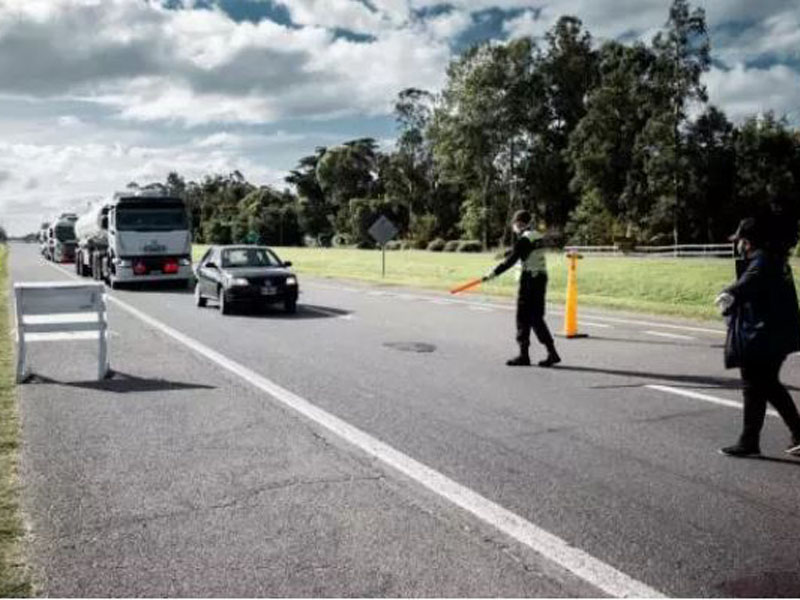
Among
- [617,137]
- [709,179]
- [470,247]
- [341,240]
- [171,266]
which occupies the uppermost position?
[617,137]

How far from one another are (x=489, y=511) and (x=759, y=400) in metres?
2.46

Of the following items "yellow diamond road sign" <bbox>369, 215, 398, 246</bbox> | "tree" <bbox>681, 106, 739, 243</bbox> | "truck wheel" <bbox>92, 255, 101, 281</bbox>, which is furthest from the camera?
"tree" <bbox>681, 106, 739, 243</bbox>

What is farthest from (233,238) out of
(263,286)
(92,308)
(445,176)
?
(92,308)

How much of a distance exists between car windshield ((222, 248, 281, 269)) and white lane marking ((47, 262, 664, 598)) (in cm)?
975

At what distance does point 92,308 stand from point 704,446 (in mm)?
6797

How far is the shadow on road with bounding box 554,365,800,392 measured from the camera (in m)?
8.55

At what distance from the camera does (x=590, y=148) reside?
61.9 metres

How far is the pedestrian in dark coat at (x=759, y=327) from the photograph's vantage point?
561 centimetres

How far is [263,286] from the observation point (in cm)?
1625

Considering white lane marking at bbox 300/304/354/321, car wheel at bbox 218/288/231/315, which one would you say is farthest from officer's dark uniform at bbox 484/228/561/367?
car wheel at bbox 218/288/231/315

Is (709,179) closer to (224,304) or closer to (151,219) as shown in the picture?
(151,219)

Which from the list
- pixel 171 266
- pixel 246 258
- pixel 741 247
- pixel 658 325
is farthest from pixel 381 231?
pixel 741 247

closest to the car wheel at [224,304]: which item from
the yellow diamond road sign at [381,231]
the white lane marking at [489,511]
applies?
the white lane marking at [489,511]

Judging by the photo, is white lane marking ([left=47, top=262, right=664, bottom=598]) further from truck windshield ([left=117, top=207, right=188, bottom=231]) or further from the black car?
truck windshield ([left=117, top=207, right=188, bottom=231])
